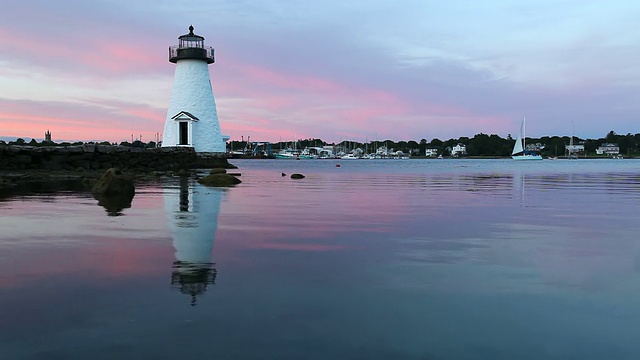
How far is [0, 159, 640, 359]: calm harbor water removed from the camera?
14.3 feet

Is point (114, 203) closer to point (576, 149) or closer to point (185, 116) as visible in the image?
point (185, 116)

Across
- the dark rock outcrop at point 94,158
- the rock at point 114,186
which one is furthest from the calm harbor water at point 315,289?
the dark rock outcrop at point 94,158

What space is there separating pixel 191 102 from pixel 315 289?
42.5m

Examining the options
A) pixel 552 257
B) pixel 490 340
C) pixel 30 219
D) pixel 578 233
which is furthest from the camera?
pixel 30 219

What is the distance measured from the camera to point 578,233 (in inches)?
403

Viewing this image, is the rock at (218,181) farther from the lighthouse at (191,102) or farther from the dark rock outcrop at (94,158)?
the lighthouse at (191,102)

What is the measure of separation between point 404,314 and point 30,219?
9304 millimetres

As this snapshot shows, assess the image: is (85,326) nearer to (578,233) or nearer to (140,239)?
(140,239)

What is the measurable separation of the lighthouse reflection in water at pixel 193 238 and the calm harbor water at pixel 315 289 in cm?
4

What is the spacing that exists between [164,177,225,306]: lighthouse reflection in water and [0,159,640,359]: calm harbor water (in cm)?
4

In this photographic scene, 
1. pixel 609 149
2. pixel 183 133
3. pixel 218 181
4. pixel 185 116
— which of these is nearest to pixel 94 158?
pixel 185 116

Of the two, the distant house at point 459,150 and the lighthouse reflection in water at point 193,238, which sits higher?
the distant house at point 459,150

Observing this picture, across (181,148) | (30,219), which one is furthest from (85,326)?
(181,148)

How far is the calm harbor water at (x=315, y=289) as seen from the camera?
437cm
